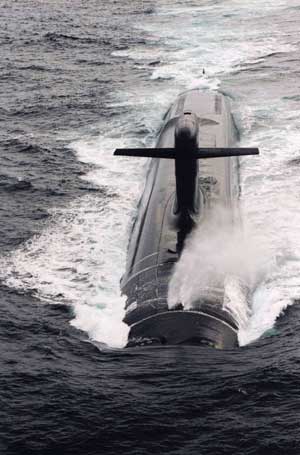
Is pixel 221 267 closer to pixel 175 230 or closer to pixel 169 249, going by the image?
pixel 169 249

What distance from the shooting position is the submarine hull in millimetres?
18453

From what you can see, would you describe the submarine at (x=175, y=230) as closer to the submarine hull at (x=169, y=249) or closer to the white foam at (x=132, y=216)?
the submarine hull at (x=169, y=249)

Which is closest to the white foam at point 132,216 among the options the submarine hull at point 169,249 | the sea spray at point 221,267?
the sea spray at point 221,267

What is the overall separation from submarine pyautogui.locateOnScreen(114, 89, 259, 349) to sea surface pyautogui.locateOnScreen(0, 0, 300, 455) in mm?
627

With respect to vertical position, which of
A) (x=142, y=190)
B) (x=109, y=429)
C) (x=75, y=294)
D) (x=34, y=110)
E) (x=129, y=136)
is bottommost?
(x=109, y=429)

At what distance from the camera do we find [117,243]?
25234 millimetres

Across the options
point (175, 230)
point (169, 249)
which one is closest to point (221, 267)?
point (169, 249)

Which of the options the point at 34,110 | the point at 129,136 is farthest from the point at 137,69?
the point at 129,136

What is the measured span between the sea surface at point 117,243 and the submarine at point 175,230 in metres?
0.63

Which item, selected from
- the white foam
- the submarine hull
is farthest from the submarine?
the white foam

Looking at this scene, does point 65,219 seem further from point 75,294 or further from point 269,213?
point 269,213

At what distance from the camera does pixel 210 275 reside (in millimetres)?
20906

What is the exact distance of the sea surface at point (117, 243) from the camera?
47.7ft

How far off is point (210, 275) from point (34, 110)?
22263 millimetres
